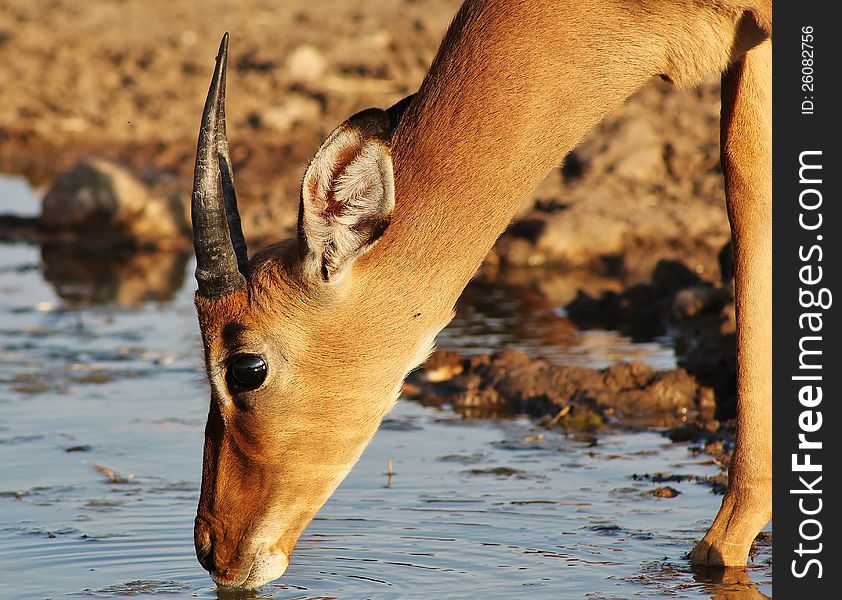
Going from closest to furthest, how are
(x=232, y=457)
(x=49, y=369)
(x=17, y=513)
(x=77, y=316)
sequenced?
(x=232, y=457) < (x=17, y=513) < (x=49, y=369) < (x=77, y=316)

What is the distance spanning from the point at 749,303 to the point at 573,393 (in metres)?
2.86


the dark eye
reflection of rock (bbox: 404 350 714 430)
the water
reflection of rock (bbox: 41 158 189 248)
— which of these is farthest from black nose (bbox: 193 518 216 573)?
reflection of rock (bbox: 41 158 189 248)

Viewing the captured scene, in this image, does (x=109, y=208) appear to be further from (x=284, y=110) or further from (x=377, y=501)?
(x=377, y=501)

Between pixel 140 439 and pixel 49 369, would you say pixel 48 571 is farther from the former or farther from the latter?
pixel 49 369

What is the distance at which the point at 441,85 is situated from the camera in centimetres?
582

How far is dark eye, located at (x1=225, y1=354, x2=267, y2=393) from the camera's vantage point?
564cm

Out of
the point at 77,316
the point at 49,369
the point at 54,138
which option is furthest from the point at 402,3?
the point at 49,369

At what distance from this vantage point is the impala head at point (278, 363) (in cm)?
551

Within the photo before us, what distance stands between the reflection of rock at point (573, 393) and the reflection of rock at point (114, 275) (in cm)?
406

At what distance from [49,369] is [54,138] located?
35.0 feet

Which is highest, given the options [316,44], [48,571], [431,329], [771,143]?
[316,44]

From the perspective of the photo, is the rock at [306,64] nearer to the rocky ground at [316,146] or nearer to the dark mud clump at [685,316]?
the rocky ground at [316,146]

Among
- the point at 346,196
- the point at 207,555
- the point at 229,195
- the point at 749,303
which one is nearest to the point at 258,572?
the point at 207,555

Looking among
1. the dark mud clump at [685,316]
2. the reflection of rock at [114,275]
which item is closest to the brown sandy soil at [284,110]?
the reflection of rock at [114,275]
